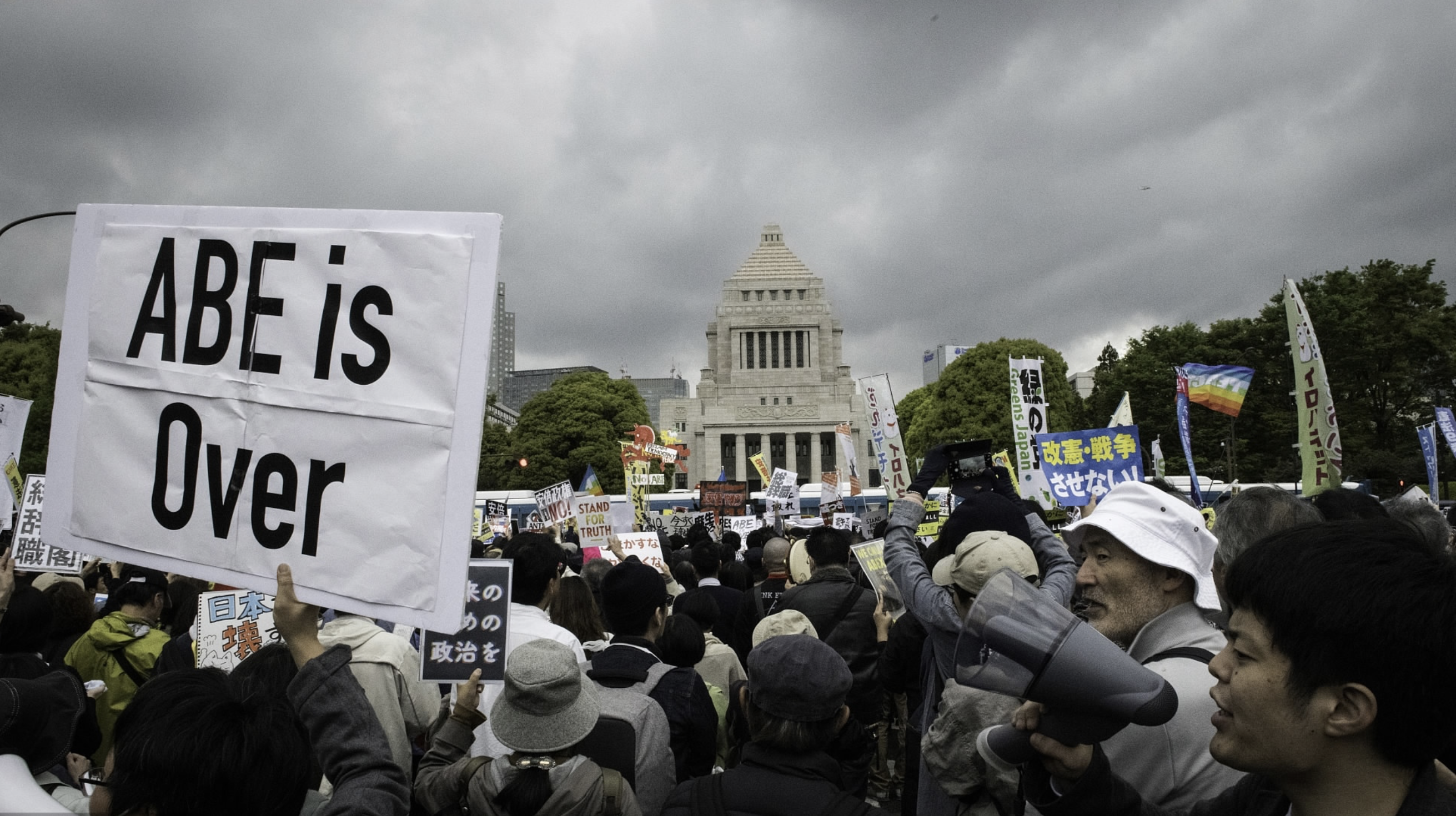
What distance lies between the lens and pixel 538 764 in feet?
9.20

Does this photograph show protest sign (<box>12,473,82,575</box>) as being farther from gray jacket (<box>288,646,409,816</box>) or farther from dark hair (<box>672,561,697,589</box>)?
gray jacket (<box>288,646,409,816</box>)

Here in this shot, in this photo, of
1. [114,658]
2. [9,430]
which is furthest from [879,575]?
[9,430]

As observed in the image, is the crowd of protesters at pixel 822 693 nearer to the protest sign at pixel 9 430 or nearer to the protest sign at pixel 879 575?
the protest sign at pixel 879 575

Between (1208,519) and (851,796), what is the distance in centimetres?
872

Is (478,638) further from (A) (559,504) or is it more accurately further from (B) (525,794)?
(A) (559,504)

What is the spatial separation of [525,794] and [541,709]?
26 centimetres

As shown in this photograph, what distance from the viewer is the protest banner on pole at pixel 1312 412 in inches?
312

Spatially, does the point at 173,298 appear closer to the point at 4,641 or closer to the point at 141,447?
the point at 141,447

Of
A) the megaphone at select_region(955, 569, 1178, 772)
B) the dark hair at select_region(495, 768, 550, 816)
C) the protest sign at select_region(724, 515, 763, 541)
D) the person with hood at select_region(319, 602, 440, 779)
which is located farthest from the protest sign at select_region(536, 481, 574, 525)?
the megaphone at select_region(955, 569, 1178, 772)

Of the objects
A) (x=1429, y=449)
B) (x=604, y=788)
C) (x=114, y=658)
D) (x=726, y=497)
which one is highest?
(x=1429, y=449)

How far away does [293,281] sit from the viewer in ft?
8.56

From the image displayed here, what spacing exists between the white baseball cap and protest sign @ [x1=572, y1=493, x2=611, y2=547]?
9.23m

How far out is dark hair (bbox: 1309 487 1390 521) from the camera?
15.9 feet

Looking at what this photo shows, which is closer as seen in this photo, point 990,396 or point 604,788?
point 604,788
